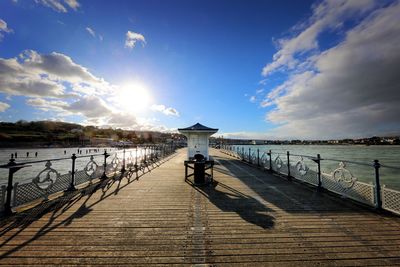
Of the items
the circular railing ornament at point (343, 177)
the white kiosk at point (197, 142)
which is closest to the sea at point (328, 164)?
the circular railing ornament at point (343, 177)

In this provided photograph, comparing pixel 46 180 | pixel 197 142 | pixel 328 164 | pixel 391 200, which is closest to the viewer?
pixel 391 200

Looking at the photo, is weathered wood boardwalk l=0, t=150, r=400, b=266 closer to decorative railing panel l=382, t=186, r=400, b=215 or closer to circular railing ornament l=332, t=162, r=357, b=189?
decorative railing panel l=382, t=186, r=400, b=215

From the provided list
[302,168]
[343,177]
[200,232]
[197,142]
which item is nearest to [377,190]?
[343,177]

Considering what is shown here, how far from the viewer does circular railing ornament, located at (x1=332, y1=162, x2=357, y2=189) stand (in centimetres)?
593

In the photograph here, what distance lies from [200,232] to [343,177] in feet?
16.6

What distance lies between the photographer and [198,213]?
493 cm

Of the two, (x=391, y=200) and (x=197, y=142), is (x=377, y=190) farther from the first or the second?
(x=197, y=142)

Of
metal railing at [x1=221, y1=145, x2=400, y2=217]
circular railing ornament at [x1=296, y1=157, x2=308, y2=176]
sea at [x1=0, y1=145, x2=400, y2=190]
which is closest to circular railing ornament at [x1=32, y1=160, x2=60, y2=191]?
sea at [x1=0, y1=145, x2=400, y2=190]

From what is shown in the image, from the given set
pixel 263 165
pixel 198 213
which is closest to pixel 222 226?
pixel 198 213

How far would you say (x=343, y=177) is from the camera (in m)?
6.25

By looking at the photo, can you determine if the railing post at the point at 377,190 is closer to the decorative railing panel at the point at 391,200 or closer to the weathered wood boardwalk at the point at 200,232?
the decorative railing panel at the point at 391,200

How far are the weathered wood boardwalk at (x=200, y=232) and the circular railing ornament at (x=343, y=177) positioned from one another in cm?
56

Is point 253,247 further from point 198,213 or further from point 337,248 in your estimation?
point 198,213

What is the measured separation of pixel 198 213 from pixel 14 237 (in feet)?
11.5
